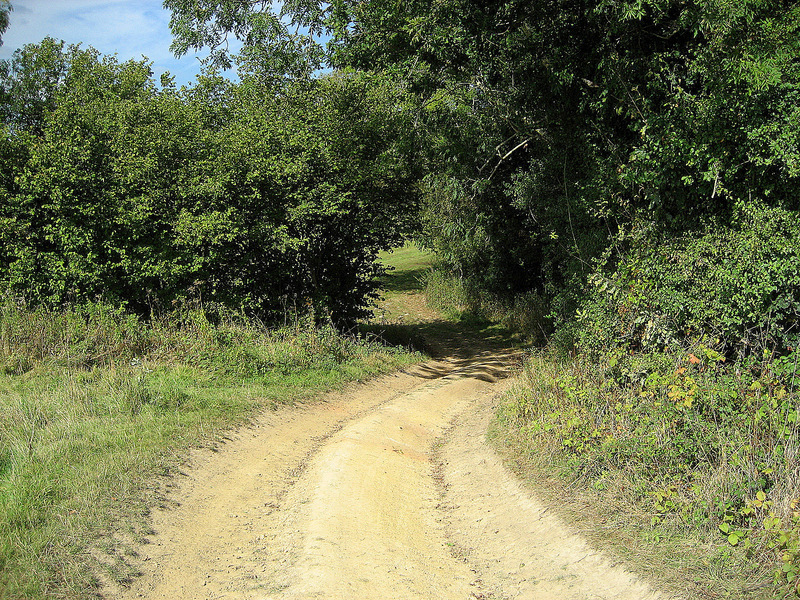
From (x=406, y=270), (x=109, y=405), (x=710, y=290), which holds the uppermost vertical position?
(x=406, y=270)

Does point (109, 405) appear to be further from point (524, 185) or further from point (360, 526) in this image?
point (524, 185)

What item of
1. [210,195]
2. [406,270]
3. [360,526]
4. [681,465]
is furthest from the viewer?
[406,270]

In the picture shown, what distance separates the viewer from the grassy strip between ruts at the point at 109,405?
5.27 m

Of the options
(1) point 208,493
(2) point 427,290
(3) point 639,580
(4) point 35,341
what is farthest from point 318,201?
(2) point 427,290

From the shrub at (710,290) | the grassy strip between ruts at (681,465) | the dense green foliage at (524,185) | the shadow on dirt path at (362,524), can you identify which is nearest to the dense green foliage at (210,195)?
the dense green foliage at (524,185)

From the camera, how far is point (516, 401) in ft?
28.9

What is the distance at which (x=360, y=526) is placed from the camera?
627cm

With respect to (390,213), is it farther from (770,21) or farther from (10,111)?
(10,111)

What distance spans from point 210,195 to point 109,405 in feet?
17.9

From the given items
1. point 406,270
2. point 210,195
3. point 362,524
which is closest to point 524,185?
point 210,195

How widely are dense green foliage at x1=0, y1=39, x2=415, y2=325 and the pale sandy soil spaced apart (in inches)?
185

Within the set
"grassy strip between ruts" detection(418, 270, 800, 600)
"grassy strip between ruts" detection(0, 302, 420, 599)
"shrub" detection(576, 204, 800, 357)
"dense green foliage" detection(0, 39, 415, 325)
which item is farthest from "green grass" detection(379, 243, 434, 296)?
"grassy strip between ruts" detection(418, 270, 800, 600)

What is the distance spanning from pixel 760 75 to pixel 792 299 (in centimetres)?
247

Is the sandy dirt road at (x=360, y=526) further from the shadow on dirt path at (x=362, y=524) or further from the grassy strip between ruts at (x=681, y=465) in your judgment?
the grassy strip between ruts at (x=681, y=465)
